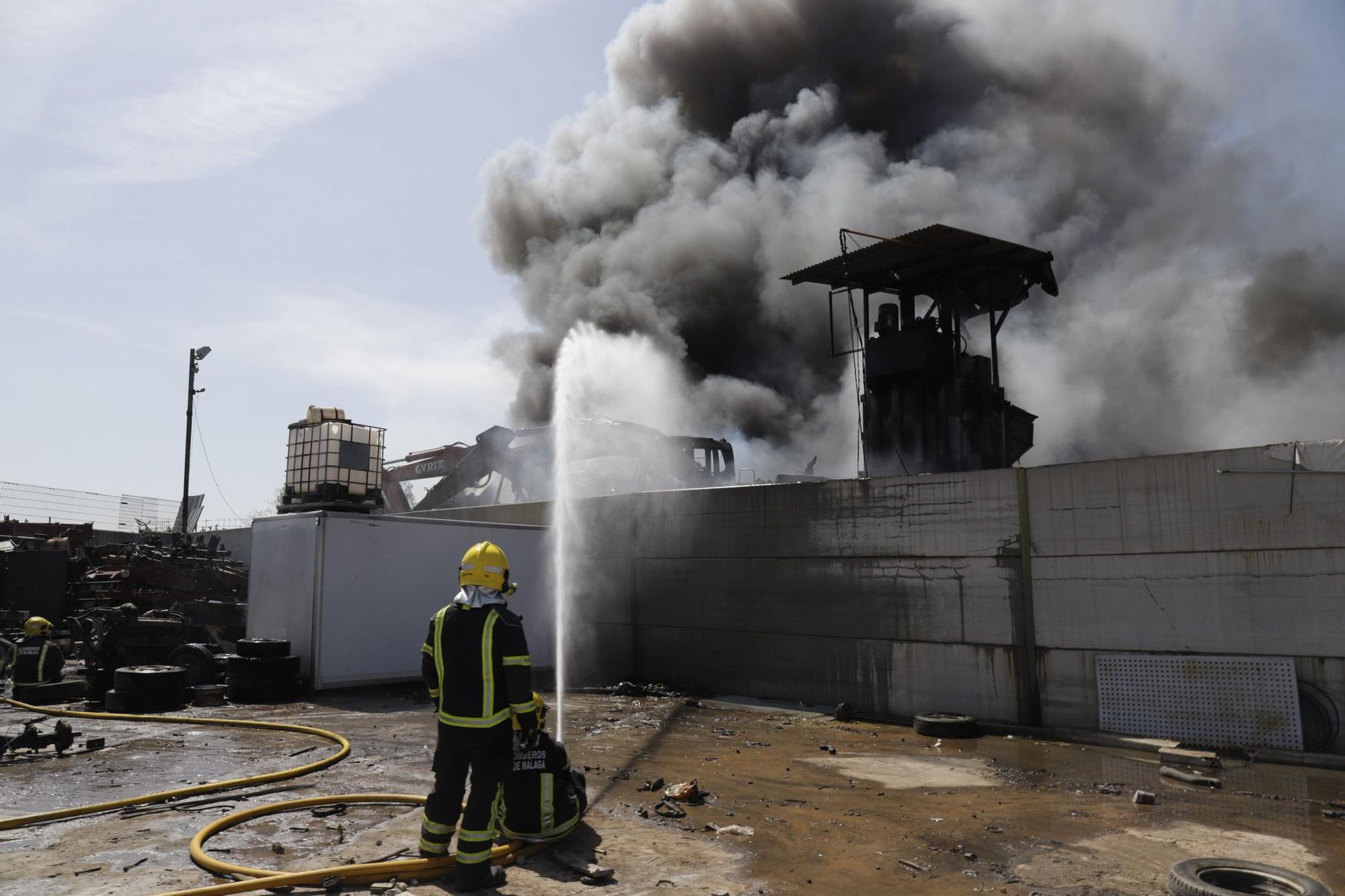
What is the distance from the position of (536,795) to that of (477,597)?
1268 mm

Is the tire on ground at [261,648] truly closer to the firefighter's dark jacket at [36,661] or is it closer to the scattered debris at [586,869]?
the firefighter's dark jacket at [36,661]

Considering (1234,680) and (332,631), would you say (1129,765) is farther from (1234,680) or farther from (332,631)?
(332,631)

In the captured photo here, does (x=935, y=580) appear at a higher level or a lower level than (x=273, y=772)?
higher

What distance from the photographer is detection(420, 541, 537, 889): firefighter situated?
4.60 m

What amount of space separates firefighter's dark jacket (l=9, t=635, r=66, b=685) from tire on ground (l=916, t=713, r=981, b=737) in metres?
10.8

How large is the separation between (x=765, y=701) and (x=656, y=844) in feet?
21.4

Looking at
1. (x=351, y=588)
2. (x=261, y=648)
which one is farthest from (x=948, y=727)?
(x=261, y=648)

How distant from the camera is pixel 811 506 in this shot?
11.4m

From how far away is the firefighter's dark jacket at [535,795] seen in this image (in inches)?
199

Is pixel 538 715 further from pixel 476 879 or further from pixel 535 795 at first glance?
pixel 476 879

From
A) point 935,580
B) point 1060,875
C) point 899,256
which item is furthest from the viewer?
point 899,256

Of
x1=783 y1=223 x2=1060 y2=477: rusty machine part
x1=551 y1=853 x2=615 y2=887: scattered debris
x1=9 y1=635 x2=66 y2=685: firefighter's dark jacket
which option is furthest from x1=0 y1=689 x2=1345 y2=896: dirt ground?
x1=783 y1=223 x2=1060 y2=477: rusty machine part

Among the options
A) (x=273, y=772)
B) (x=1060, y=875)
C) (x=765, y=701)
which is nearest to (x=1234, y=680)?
(x=1060, y=875)

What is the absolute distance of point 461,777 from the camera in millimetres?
4664
